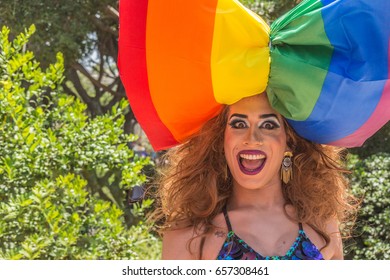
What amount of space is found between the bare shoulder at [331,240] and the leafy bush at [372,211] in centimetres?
261

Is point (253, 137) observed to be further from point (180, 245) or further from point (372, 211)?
point (372, 211)

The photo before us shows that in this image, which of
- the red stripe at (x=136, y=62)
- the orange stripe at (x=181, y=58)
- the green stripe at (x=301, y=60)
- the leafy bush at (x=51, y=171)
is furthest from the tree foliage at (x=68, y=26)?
the green stripe at (x=301, y=60)

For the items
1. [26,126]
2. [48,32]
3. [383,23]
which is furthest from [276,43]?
[48,32]

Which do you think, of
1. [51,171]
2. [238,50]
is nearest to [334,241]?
[238,50]

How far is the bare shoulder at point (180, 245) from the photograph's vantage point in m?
2.79

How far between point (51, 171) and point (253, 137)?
7.18 feet

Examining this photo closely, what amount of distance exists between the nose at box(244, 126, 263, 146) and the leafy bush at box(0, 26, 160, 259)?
188cm

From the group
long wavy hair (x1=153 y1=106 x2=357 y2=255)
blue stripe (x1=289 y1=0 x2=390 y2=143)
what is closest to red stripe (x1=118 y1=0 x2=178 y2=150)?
long wavy hair (x1=153 y1=106 x2=357 y2=255)

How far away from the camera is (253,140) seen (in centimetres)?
279

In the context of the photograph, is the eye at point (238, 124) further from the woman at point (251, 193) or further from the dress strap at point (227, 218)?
the dress strap at point (227, 218)

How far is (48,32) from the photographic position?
266 inches

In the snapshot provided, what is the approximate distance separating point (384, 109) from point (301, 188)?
1.41 ft
